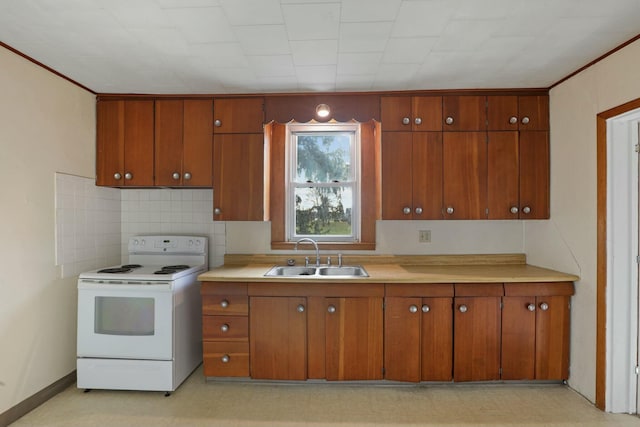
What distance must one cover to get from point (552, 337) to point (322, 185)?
2.13 meters

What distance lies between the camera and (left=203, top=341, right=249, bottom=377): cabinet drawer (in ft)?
8.25

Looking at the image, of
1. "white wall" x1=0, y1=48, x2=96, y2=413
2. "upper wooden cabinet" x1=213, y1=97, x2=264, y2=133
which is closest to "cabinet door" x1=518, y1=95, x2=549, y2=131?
"upper wooden cabinet" x1=213, y1=97, x2=264, y2=133

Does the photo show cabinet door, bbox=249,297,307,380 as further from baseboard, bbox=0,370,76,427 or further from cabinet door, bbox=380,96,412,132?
cabinet door, bbox=380,96,412,132

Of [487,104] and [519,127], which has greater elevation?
[487,104]

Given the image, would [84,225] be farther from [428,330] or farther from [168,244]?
[428,330]

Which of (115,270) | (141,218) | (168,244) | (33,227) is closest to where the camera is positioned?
(33,227)

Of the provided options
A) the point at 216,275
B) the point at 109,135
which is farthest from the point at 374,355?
the point at 109,135

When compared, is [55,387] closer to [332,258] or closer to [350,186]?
[332,258]

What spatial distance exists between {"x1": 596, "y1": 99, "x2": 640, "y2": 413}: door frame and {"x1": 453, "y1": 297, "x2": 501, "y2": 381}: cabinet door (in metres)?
0.61

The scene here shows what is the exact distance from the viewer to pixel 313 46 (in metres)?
2.07

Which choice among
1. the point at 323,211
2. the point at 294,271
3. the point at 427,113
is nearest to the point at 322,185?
the point at 323,211

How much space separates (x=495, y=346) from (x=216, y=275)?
207cm

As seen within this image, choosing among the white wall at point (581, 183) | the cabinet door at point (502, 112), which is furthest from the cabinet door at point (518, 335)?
the cabinet door at point (502, 112)

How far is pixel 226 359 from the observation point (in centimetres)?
251
